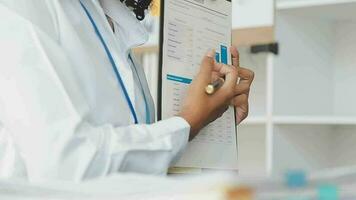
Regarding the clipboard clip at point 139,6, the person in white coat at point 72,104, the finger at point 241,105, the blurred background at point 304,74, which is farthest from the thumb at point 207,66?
the blurred background at point 304,74

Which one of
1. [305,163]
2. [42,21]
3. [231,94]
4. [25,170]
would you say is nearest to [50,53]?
[42,21]

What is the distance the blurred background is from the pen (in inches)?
38.1

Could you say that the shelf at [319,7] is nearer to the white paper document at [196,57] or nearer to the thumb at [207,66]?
the white paper document at [196,57]

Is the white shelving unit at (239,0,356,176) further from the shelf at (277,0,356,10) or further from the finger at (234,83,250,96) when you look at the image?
the finger at (234,83,250,96)

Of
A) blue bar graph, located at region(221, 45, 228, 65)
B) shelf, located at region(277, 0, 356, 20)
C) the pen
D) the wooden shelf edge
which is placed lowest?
the wooden shelf edge

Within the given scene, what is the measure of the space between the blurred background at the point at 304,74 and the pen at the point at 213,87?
3.17 feet

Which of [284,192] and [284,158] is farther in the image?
[284,158]

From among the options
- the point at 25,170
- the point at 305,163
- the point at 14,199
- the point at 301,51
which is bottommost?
the point at 305,163

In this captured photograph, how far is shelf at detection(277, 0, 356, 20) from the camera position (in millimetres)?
1792

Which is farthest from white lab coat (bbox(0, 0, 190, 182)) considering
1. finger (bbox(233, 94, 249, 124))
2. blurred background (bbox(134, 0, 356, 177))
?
blurred background (bbox(134, 0, 356, 177))

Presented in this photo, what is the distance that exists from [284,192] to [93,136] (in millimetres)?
369

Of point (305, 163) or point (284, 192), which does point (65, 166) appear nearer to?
point (284, 192)

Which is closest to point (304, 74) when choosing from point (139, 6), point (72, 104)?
point (139, 6)

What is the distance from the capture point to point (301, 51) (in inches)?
77.8
